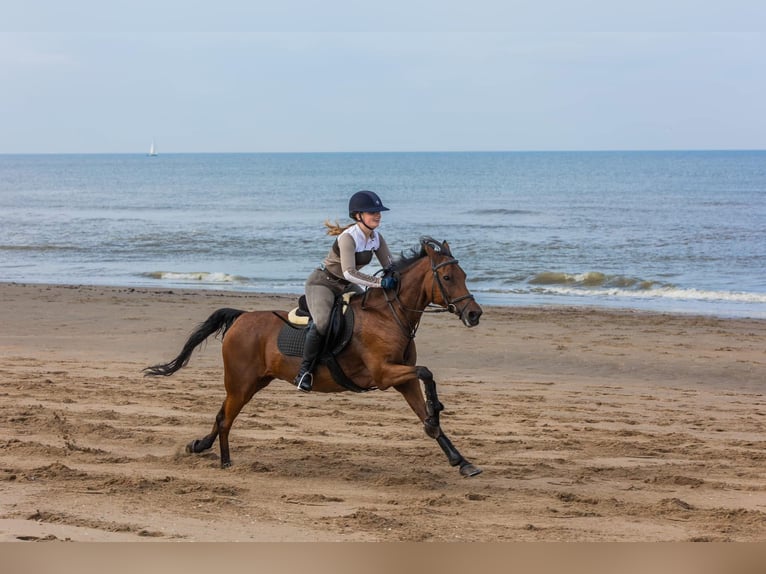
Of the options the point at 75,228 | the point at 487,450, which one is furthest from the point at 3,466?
the point at 75,228

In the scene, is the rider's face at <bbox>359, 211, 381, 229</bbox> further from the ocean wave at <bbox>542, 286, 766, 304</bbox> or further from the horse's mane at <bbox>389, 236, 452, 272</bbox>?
the ocean wave at <bbox>542, 286, 766, 304</bbox>

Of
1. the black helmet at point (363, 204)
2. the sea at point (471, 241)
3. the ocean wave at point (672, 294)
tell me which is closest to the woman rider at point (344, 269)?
the black helmet at point (363, 204)

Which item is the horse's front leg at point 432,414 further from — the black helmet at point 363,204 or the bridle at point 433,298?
the black helmet at point 363,204

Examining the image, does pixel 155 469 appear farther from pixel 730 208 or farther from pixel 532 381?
pixel 730 208

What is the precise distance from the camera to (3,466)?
7203 millimetres

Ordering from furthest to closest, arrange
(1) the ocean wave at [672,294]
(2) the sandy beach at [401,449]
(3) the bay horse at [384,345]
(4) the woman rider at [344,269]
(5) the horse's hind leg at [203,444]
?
1. (1) the ocean wave at [672,294]
2. (5) the horse's hind leg at [203,444]
3. (4) the woman rider at [344,269]
4. (3) the bay horse at [384,345]
5. (2) the sandy beach at [401,449]

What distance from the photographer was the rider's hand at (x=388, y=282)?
7297 mm

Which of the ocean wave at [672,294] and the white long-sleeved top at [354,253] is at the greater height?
the white long-sleeved top at [354,253]

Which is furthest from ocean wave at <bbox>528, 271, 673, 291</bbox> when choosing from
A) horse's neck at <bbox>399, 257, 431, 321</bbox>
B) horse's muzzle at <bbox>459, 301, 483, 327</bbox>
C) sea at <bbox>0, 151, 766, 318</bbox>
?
horse's muzzle at <bbox>459, 301, 483, 327</bbox>

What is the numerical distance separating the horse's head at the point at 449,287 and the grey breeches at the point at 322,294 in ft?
2.95

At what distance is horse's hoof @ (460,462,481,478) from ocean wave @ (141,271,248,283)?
1953 cm

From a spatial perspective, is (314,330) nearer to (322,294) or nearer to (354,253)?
(322,294)

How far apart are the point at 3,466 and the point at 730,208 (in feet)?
180

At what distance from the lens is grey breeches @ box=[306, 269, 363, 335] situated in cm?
737
